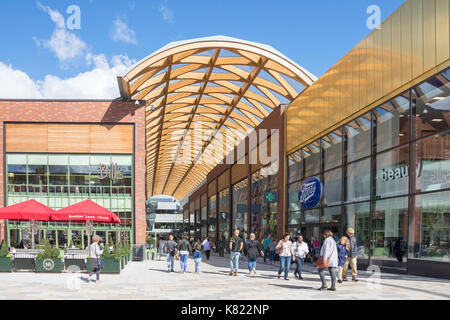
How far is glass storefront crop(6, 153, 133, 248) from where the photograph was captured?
27.5 m

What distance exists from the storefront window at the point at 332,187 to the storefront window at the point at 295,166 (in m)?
2.80

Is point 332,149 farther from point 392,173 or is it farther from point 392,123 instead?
point 392,173

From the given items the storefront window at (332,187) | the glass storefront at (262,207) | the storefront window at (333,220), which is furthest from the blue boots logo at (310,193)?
the glass storefront at (262,207)

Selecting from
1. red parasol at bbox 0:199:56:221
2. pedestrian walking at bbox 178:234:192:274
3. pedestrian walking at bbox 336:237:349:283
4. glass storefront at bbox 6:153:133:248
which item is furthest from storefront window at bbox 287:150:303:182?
red parasol at bbox 0:199:56:221

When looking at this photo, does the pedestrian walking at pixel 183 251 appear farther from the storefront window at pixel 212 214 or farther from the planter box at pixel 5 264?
the storefront window at pixel 212 214

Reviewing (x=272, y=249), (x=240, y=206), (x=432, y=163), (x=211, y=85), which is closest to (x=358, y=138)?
(x=432, y=163)

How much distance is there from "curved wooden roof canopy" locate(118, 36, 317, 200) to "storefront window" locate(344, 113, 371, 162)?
865cm

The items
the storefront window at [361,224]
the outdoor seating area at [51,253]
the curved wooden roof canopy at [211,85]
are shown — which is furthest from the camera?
the curved wooden roof canopy at [211,85]

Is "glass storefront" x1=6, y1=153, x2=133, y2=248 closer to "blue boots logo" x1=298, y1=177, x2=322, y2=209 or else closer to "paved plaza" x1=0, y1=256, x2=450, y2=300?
"blue boots logo" x1=298, y1=177, x2=322, y2=209

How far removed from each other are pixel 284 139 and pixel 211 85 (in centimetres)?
930

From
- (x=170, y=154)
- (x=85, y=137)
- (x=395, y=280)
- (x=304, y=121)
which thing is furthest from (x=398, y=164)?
(x=170, y=154)

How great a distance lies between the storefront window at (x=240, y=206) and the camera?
3444 centimetres
